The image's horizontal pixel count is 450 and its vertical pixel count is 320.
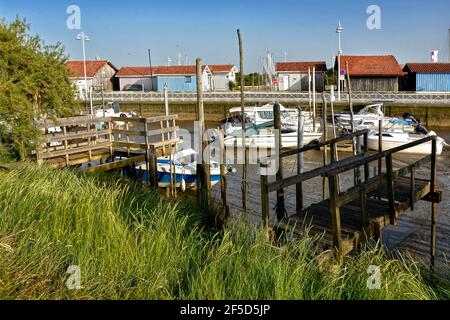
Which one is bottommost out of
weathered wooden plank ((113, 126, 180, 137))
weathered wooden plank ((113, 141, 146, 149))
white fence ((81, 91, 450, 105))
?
weathered wooden plank ((113, 141, 146, 149))

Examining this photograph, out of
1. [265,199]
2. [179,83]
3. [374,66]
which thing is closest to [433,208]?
[265,199]

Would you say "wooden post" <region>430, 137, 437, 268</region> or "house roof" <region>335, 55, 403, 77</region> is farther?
"house roof" <region>335, 55, 403, 77</region>

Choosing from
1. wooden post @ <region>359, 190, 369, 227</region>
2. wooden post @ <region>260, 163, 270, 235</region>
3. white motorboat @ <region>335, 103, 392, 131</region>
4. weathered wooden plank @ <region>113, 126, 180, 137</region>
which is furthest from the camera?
white motorboat @ <region>335, 103, 392, 131</region>

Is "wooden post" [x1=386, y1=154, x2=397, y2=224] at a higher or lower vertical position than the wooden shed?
lower

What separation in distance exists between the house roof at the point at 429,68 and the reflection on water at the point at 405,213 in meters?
22.4

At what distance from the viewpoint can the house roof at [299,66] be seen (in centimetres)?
5059

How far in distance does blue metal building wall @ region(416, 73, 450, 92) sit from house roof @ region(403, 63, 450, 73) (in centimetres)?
29

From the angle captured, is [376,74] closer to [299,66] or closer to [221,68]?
[299,66]

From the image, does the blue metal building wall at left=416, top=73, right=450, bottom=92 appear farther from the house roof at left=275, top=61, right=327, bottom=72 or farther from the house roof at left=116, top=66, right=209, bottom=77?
the house roof at left=116, top=66, right=209, bottom=77

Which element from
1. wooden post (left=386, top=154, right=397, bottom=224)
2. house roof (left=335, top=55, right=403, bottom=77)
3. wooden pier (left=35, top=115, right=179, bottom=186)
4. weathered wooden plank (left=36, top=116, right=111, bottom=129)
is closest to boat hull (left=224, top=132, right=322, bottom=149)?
wooden pier (left=35, top=115, right=179, bottom=186)

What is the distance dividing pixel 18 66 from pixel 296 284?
7838 millimetres

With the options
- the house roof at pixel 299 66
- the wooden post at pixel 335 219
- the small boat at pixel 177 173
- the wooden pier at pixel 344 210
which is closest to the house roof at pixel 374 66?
the house roof at pixel 299 66

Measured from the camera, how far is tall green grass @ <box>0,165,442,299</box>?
4402 millimetres
